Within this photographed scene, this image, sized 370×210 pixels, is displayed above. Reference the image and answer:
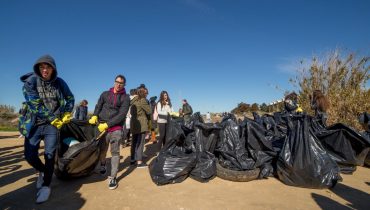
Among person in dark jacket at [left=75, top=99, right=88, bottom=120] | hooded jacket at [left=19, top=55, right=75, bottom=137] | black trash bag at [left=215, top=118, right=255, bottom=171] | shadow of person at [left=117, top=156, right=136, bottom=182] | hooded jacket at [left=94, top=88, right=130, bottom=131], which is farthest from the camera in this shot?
person in dark jacket at [left=75, top=99, right=88, bottom=120]

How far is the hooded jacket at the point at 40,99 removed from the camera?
2.91 metres

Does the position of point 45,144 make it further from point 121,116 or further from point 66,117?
point 121,116

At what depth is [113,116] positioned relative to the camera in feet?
11.9

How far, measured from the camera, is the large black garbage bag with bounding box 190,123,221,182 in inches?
150

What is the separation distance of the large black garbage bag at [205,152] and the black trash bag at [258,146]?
534 mm

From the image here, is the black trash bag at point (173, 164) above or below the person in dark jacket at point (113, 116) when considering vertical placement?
below

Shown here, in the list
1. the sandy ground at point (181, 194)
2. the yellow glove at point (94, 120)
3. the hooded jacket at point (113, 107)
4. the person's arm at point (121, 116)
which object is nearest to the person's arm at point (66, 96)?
the yellow glove at point (94, 120)

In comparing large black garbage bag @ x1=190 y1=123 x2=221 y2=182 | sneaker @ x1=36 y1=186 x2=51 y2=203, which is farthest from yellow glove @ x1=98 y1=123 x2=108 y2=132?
large black garbage bag @ x1=190 y1=123 x2=221 y2=182

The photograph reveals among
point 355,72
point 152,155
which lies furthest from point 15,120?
point 355,72

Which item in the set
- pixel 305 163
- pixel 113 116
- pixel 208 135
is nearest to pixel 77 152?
pixel 113 116

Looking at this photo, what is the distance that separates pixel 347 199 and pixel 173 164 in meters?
2.36

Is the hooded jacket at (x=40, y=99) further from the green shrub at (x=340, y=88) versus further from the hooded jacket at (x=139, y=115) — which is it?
the green shrub at (x=340, y=88)

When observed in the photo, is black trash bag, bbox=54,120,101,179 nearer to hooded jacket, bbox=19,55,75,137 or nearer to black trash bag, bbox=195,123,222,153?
hooded jacket, bbox=19,55,75,137

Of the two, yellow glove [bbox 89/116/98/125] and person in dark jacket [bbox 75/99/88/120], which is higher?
person in dark jacket [bbox 75/99/88/120]
